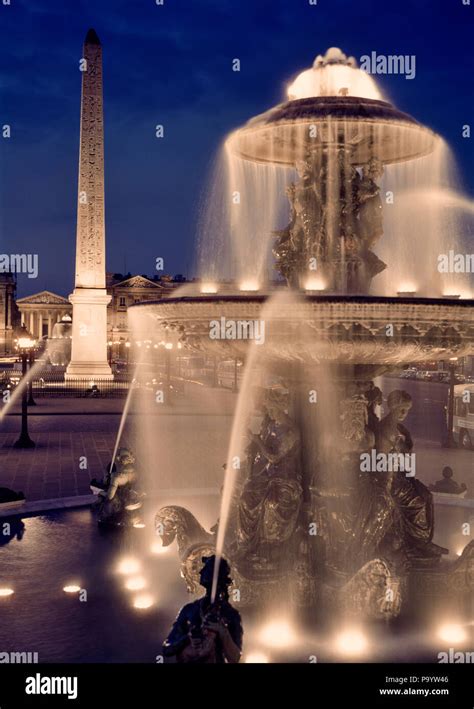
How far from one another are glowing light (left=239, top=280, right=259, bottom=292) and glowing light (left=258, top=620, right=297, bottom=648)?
141 inches

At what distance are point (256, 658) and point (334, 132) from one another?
4.90m

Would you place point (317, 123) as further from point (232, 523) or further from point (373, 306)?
point (232, 523)

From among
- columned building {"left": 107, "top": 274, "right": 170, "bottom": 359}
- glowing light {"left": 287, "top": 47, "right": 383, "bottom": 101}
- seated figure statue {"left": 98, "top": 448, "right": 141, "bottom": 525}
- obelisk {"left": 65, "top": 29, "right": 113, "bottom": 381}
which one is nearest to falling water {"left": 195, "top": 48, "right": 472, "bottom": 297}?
glowing light {"left": 287, "top": 47, "right": 383, "bottom": 101}

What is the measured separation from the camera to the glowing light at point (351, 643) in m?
6.35

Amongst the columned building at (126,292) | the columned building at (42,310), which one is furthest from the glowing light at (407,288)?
the columned building at (42,310)

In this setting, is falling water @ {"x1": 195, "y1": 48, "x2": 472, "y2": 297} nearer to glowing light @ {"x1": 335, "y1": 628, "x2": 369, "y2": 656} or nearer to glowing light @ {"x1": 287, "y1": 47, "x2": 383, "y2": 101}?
glowing light @ {"x1": 287, "y1": 47, "x2": 383, "y2": 101}

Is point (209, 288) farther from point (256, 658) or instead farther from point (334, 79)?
point (256, 658)

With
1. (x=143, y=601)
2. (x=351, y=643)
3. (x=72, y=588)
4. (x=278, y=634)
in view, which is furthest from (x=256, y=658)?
(x=72, y=588)

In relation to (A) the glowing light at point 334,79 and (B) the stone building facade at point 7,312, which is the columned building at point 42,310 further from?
(A) the glowing light at point 334,79

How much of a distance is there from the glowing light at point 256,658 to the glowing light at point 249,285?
399 cm

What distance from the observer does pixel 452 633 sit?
22.1 feet

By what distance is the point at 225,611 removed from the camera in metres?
A: 5.59

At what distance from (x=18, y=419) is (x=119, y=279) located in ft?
346

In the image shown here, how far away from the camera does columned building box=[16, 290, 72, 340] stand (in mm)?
130000
